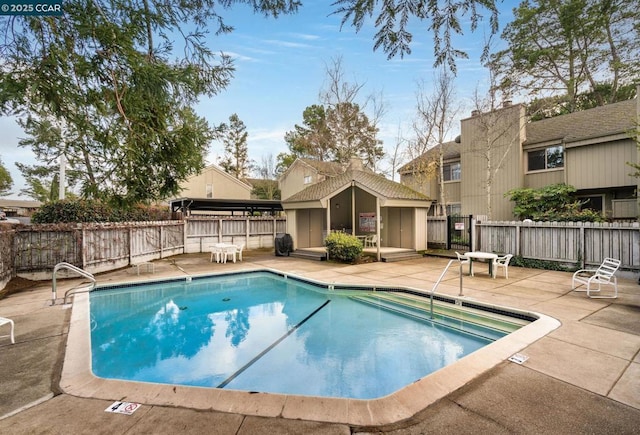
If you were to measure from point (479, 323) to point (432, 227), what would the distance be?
Result: 10037 mm

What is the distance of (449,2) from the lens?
2566mm

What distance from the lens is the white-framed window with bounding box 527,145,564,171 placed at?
14.8 m

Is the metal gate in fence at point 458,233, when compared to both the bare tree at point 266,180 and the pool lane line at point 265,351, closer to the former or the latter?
the pool lane line at point 265,351

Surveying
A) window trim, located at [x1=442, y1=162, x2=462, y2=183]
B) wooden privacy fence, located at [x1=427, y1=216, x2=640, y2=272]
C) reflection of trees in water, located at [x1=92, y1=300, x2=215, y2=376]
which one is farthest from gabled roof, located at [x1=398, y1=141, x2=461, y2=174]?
reflection of trees in water, located at [x1=92, y1=300, x2=215, y2=376]

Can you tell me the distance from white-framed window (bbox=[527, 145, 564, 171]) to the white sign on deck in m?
18.6

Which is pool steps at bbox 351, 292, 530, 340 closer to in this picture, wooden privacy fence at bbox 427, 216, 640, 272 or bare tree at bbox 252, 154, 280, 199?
wooden privacy fence at bbox 427, 216, 640, 272

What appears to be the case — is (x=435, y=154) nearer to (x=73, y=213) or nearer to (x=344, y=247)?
(x=344, y=247)

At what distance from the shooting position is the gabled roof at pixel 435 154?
19.4 m

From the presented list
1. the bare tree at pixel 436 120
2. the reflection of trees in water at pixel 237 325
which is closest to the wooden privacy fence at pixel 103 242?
the reflection of trees in water at pixel 237 325

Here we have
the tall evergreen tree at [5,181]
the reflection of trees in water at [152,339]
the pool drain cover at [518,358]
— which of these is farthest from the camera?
the tall evergreen tree at [5,181]

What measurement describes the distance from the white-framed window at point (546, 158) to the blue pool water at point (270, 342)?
44.1 ft

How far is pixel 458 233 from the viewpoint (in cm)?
1480

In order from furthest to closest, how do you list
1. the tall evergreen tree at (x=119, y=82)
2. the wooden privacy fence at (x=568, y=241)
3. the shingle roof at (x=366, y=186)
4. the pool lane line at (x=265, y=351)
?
1. the shingle roof at (x=366, y=186)
2. the wooden privacy fence at (x=568, y=241)
3. the pool lane line at (x=265, y=351)
4. the tall evergreen tree at (x=119, y=82)

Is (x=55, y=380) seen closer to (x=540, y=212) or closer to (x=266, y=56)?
(x=266, y=56)
